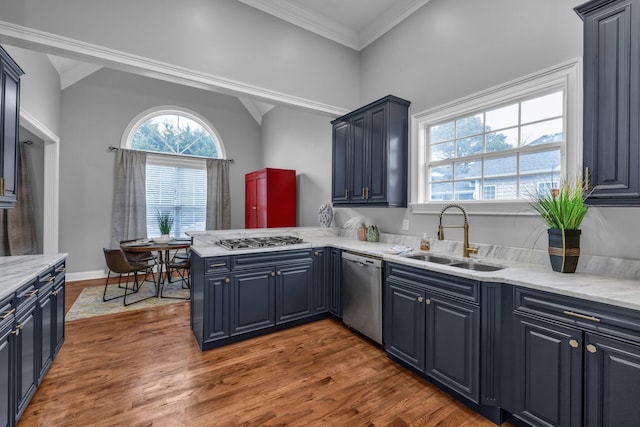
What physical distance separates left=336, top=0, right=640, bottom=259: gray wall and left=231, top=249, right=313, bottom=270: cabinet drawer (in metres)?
1.10

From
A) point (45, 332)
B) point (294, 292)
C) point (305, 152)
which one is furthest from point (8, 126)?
point (305, 152)

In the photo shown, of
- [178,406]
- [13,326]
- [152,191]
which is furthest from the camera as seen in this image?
[152,191]

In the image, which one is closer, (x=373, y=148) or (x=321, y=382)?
(x=321, y=382)

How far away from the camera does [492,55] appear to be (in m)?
2.50

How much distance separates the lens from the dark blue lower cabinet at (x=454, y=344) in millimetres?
1845

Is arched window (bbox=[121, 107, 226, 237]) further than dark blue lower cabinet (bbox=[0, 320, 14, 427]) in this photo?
Yes

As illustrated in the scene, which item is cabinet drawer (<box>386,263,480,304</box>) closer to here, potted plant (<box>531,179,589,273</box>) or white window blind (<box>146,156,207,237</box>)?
potted plant (<box>531,179,589,273</box>)

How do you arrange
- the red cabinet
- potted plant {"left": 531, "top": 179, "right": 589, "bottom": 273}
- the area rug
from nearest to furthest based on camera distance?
1. potted plant {"left": 531, "top": 179, "right": 589, "bottom": 273}
2. the area rug
3. the red cabinet

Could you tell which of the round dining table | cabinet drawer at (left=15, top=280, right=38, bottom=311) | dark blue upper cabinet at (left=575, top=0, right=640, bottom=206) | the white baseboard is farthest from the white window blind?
dark blue upper cabinet at (left=575, top=0, right=640, bottom=206)

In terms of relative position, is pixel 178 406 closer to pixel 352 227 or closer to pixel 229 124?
pixel 352 227

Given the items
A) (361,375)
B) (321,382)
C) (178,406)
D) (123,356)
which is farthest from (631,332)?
(123,356)

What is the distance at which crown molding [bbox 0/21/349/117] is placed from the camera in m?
2.08

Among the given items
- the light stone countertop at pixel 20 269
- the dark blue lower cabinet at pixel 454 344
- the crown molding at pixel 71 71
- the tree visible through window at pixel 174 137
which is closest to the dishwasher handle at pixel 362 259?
the dark blue lower cabinet at pixel 454 344

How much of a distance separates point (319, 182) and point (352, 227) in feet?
3.68
